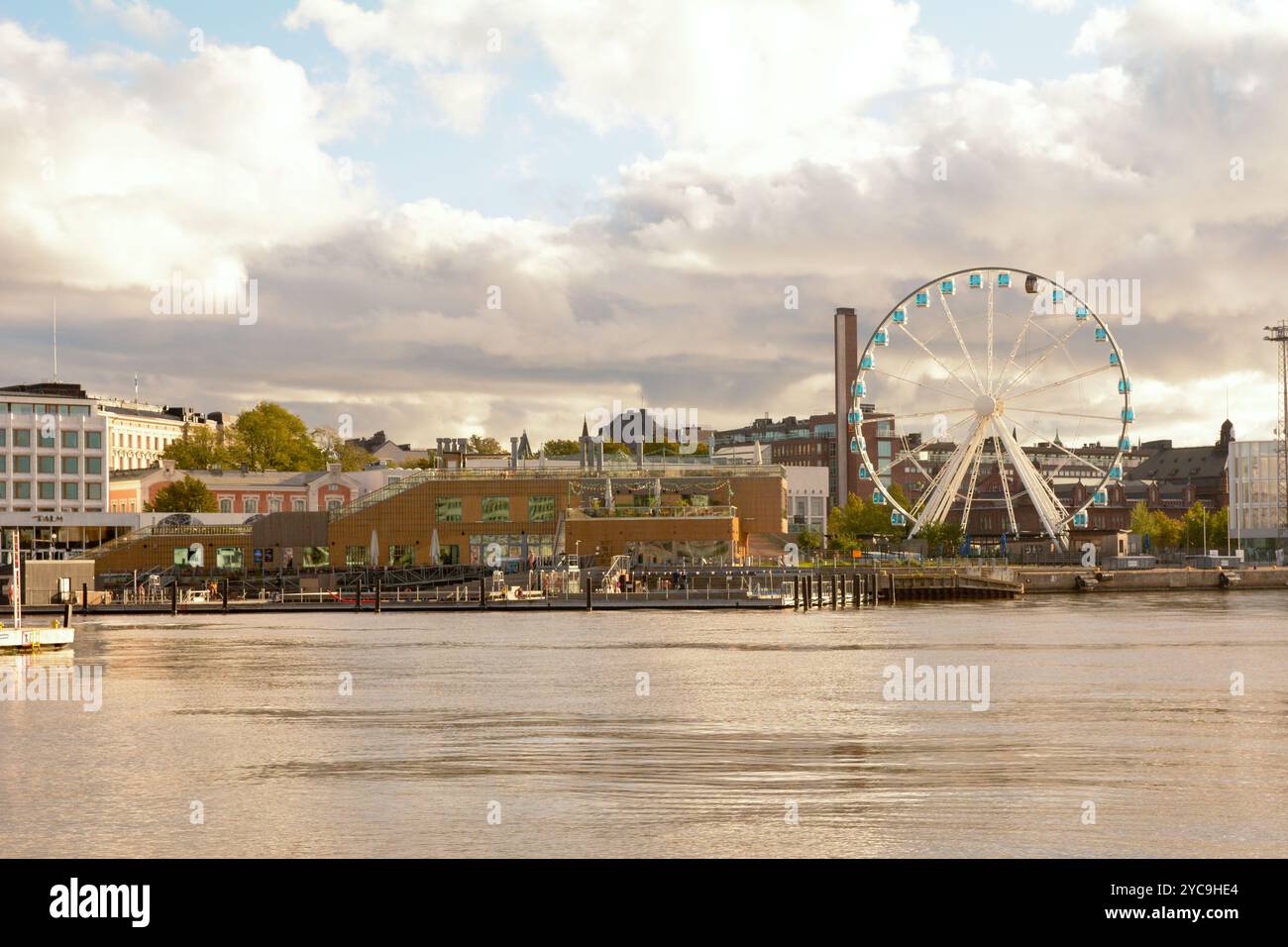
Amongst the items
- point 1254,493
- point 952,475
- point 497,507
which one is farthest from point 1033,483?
point 1254,493

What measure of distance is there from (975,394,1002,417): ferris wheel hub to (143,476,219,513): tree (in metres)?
66.3

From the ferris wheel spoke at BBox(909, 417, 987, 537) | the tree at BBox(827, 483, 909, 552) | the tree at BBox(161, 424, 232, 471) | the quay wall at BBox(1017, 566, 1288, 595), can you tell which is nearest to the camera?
the ferris wheel spoke at BBox(909, 417, 987, 537)

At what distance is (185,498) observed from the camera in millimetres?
143375

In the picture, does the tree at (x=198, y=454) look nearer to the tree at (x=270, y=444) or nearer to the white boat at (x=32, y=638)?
the tree at (x=270, y=444)

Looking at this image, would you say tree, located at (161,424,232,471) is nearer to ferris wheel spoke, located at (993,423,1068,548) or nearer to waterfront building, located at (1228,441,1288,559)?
ferris wheel spoke, located at (993,423,1068,548)

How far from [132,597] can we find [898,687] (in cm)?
6817

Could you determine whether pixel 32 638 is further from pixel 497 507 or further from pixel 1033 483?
pixel 1033 483

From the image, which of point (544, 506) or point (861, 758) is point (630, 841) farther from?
point (544, 506)

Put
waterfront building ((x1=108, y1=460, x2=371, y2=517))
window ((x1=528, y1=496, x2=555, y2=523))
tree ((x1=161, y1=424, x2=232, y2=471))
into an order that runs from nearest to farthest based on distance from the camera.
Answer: window ((x1=528, y1=496, x2=555, y2=523)), waterfront building ((x1=108, y1=460, x2=371, y2=517)), tree ((x1=161, y1=424, x2=232, y2=471))

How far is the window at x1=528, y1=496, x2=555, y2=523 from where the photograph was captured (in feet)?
388

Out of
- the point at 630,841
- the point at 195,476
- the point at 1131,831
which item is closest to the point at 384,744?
the point at 630,841

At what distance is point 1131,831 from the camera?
24.0m

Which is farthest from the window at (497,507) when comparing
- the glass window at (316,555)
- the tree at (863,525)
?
the tree at (863,525)

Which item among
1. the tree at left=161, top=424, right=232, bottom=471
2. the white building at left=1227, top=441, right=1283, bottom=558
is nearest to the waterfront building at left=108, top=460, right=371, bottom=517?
the tree at left=161, top=424, right=232, bottom=471
